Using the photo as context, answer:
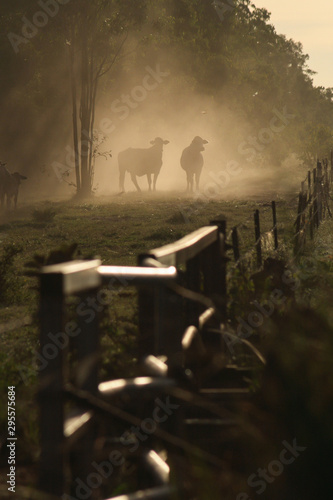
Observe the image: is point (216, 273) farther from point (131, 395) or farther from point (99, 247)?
point (99, 247)

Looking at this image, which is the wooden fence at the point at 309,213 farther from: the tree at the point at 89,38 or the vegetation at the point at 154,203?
the tree at the point at 89,38

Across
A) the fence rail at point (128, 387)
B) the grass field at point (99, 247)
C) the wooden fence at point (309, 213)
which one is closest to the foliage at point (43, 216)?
the grass field at point (99, 247)

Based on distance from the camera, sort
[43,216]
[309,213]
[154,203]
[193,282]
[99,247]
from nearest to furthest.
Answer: [193,282], [309,213], [99,247], [43,216], [154,203]

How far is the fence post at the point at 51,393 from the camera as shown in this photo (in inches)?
86.5

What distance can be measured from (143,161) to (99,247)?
23.0m

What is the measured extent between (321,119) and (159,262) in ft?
316

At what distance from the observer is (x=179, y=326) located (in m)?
3.42

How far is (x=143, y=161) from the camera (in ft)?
127

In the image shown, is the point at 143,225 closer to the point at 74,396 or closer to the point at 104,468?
the point at 104,468

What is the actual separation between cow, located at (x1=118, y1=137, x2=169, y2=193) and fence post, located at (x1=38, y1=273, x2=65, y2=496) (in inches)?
1399

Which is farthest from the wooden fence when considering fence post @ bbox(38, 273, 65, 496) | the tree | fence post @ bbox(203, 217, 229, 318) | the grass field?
the tree

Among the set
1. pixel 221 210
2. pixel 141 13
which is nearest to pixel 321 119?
pixel 141 13

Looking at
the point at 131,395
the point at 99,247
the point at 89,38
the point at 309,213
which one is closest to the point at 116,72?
the point at 89,38

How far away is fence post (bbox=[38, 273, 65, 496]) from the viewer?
7.21ft
